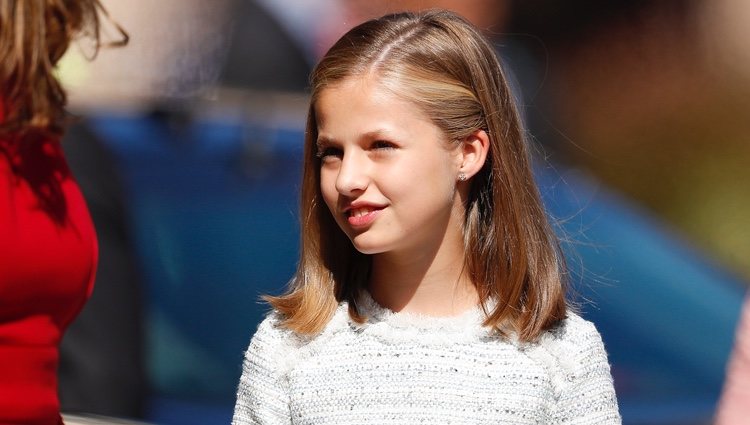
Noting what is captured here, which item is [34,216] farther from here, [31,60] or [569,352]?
[569,352]

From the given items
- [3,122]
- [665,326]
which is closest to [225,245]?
[665,326]

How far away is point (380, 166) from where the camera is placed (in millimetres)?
1922

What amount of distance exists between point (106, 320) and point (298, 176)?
67 centimetres

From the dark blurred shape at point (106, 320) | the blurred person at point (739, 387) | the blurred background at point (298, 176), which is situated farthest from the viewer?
the dark blurred shape at point (106, 320)

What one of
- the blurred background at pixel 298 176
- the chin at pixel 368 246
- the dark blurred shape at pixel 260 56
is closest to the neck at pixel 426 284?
the chin at pixel 368 246

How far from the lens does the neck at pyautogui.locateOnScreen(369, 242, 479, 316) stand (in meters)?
2.08

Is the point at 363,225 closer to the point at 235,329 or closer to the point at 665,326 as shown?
the point at 665,326

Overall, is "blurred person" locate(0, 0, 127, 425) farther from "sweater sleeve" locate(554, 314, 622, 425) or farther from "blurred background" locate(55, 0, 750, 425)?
"blurred background" locate(55, 0, 750, 425)

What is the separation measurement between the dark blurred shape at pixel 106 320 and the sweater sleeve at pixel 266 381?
1095 millimetres

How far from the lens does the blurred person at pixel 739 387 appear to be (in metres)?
2.26

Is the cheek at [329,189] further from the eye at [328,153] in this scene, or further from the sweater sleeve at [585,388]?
the sweater sleeve at [585,388]

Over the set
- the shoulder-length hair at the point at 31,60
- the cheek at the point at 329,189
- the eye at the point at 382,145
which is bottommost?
the cheek at the point at 329,189

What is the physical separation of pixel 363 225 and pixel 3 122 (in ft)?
2.07

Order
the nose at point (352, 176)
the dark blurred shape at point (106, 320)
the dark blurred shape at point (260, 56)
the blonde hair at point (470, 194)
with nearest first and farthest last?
the nose at point (352, 176)
the blonde hair at point (470, 194)
the dark blurred shape at point (260, 56)
the dark blurred shape at point (106, 320)
